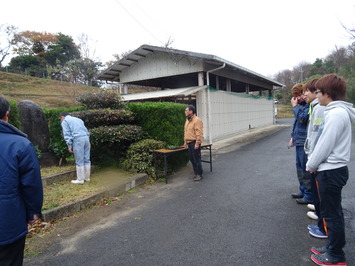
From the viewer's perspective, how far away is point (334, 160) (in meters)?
2.25

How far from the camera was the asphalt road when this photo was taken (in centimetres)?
262

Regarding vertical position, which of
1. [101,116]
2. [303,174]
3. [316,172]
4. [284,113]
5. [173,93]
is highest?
[173,93]

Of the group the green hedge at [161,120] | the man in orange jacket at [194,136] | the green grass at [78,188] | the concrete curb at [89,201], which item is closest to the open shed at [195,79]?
the green hedge at [161,120]

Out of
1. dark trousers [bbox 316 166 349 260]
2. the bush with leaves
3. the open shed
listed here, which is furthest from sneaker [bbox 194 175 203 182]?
the open shed

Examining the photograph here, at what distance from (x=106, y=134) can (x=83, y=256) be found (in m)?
3.44

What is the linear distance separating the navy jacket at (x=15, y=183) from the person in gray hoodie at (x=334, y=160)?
2.62 m

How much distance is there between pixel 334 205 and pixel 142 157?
14.5 ft

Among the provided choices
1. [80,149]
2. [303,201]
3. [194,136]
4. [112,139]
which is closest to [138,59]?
[112,139]

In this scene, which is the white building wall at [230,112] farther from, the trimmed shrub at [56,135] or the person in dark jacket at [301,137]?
the person in dark jacket at [301,137]

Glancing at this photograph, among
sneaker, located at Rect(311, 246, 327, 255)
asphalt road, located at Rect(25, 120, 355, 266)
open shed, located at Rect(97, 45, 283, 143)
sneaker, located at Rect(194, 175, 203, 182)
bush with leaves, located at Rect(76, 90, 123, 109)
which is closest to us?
sneaker, located at Rect(311, 246, 327, 255)

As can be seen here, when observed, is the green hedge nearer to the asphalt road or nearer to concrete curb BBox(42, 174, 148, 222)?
concrete curb BBox(42, 174, 148, 222)

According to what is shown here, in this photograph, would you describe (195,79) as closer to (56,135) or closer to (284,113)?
(56,135)

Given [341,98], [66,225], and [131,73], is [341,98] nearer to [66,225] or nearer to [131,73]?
[66,225]

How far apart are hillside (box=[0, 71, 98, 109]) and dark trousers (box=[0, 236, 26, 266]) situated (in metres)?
21.5
